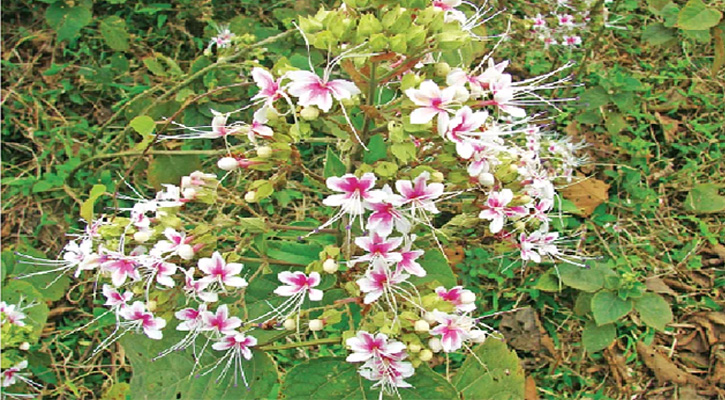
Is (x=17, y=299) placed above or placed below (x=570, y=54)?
below

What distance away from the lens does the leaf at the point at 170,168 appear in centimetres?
209

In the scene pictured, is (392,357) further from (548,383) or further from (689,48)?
(689,48)

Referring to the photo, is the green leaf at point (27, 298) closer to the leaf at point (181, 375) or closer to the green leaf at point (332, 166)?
the leaf at point (181, 375)

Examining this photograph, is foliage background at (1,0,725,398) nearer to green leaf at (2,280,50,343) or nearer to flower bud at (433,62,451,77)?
green leaf at (2,280,50,343)

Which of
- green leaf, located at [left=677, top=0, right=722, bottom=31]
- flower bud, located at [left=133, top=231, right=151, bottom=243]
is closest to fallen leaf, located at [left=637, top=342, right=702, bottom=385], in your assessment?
green leaf, located at [left=677, top=0, right=722, bottom=31]

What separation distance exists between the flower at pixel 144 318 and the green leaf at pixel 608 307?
1330 mm

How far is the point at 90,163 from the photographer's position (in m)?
2.48

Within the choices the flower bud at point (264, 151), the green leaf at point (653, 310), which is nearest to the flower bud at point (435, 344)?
the flower bud at point (264, 151)

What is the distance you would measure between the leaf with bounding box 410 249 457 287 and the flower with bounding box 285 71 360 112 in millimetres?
468

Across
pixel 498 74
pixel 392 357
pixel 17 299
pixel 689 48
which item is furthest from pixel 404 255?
pixel 689 48

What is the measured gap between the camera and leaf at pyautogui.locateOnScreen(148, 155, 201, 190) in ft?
6.86

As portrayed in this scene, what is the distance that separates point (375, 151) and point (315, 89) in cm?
21

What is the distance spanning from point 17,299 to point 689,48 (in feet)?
9.64

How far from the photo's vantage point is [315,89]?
113 cm
